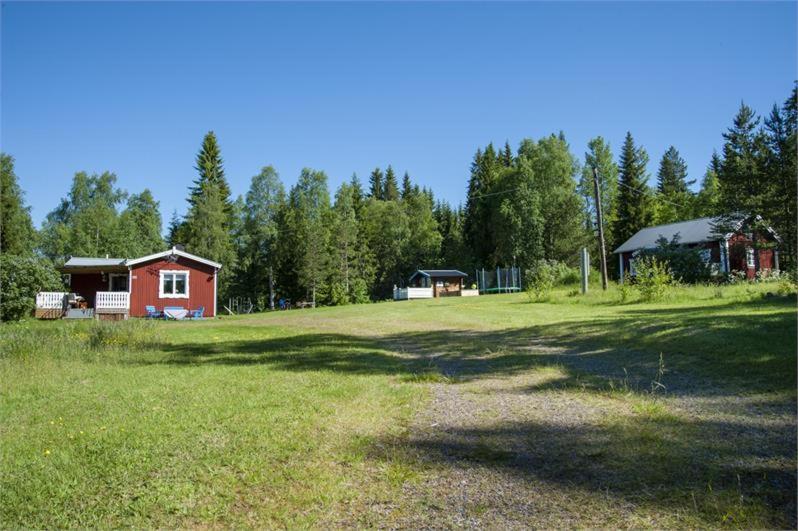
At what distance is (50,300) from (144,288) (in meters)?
4.80

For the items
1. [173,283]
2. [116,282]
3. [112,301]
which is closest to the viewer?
[112,301]

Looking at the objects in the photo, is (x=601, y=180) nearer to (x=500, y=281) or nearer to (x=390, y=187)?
(x=500, y=281)

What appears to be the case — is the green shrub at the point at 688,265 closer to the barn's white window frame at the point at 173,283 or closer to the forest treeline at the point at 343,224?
the forest treeline at the point at 343,224

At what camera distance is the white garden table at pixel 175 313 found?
2644 cm

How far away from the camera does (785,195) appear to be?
28.9m

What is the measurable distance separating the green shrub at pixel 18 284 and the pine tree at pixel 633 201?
48.0m

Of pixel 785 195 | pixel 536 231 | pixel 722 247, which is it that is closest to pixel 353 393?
pixel 785 195

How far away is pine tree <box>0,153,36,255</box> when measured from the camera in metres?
41.0

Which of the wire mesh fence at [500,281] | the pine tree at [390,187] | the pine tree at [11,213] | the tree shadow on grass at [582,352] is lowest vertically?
the tree shadow on grass at [582,352]

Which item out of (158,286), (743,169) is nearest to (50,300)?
(158,286)

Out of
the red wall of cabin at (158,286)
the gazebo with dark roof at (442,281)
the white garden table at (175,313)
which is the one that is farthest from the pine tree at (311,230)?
the white garden table at (175,313)

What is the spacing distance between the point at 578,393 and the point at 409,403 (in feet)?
6.49

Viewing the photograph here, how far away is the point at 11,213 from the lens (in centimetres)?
4197

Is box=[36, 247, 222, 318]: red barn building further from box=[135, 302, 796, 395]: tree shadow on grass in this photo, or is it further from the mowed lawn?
the mowed lawn
